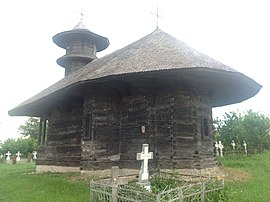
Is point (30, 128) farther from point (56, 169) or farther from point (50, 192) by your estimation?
point (50, 192)

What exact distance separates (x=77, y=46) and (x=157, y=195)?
1413 cm

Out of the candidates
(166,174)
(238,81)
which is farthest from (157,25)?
(166,174)

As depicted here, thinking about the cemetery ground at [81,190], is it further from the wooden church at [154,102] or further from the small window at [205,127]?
the small window at [205,127]

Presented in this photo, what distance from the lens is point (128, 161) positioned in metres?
10.6

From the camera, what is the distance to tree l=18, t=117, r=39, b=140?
39013 millimetres

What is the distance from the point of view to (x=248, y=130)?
21609 mm

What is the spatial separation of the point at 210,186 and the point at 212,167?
458 centimetres

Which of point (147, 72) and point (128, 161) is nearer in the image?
point (147, 72)

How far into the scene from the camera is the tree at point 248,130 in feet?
69.7

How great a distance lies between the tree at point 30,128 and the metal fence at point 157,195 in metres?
34.6

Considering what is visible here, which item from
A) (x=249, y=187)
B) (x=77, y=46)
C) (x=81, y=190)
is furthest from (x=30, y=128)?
(x=249, y=187)

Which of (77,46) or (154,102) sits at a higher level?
(77,46)

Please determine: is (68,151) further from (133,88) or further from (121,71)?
(121,71)

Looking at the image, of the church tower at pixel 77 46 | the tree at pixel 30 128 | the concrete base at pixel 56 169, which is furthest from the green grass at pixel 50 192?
the tree at pixel 30 128
